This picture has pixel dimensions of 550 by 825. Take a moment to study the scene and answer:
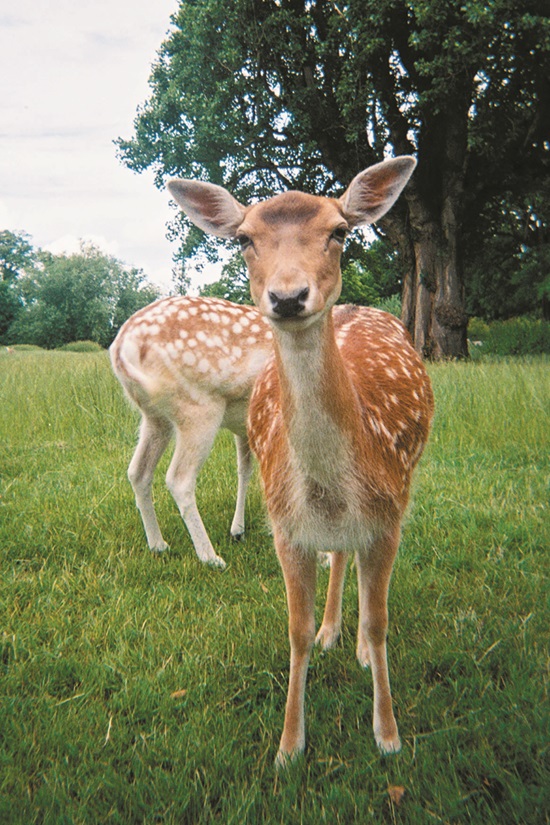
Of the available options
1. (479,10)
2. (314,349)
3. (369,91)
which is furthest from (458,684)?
(369,91)

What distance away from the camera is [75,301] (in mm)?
46688

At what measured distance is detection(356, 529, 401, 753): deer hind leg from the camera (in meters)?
2.06

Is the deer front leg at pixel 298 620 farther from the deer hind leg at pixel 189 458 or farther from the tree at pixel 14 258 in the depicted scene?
the tree at pixel 14 258

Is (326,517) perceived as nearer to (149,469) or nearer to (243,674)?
(243,674)

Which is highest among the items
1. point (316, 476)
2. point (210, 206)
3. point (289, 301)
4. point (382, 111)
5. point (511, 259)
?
point (382, 111)

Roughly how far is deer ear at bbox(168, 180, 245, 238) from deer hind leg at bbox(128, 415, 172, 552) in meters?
1.89

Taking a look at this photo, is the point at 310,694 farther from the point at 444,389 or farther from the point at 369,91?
the point at 369,91

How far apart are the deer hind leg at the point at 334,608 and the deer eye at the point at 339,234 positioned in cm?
138

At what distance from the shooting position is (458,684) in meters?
2.28

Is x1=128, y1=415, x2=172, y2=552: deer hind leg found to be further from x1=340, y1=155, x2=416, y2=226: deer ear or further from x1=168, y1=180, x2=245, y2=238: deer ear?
x1=340, y1=155, x2=416, y2=226: deer ear

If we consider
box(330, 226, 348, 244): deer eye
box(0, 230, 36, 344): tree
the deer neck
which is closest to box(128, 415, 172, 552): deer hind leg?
the deer neck

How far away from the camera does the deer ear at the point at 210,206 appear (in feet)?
6.98

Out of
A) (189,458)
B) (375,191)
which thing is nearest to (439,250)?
(189,458)

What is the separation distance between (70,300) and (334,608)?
157ft
